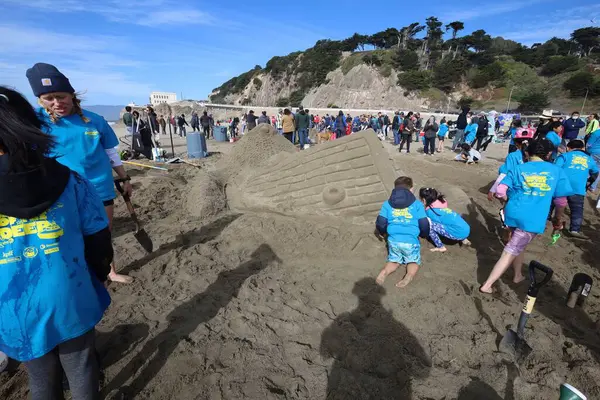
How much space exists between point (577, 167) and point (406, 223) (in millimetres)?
3183

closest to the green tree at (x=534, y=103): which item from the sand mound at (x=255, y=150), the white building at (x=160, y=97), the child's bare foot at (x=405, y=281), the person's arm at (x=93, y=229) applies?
the sand mound at (x=255, y=150)

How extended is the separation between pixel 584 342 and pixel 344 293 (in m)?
1.88

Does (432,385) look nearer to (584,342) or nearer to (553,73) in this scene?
(584,342)

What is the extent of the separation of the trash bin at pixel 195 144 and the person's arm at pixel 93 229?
8.91 metres

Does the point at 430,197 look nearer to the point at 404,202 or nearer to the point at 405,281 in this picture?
the point at 404,202

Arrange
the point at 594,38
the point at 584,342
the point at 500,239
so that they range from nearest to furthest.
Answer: the point at 584,342
the point at 500,239
the point at 594,38

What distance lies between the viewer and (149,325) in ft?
8.46

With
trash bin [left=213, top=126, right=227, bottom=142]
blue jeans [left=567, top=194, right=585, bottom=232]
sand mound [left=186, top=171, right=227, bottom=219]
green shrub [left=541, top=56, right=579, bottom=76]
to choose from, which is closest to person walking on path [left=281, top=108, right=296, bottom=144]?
sand mound [left=186, top=171, right=227, bottom=219]

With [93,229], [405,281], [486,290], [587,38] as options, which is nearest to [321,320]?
[405,281]

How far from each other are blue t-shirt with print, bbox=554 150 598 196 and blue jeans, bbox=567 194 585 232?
0.10 m

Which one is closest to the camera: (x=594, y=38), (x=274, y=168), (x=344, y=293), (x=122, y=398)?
(x=122, y=398)

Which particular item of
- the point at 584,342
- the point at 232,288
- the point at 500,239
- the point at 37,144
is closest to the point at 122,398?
the point at 232,288

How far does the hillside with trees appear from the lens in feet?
118

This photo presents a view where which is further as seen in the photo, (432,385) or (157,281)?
(157,281)
